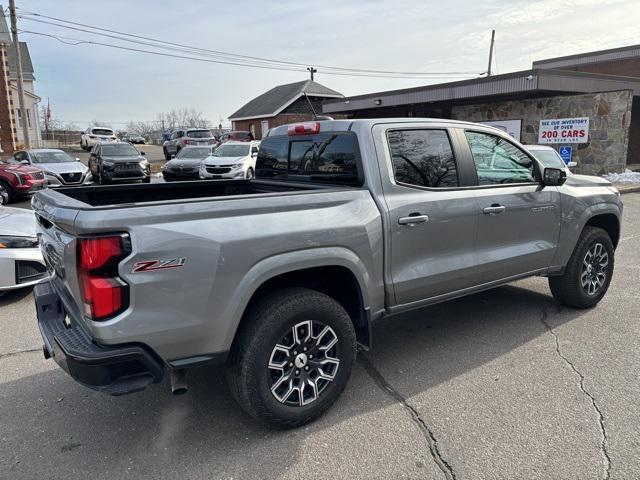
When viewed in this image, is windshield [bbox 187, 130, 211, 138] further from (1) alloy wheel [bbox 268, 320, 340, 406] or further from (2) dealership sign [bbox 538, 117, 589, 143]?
(1) alloy wheel [bbox 268, 320, 340, 406]

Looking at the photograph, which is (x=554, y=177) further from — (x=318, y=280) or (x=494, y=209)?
(x=318, y=280)

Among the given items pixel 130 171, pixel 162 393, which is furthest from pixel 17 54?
pixel 162 393

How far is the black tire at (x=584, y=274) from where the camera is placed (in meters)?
4.74

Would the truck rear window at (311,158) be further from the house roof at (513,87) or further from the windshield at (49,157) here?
the windshield at (49,157)

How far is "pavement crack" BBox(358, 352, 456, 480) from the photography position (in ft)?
8.64

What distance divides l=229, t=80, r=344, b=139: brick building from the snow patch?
22270mm

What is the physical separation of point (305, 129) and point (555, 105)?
15.9m

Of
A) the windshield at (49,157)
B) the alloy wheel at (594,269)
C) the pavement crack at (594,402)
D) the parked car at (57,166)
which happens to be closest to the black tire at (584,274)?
the alloy wheel at (594,269)

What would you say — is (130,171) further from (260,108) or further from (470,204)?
(260,108)

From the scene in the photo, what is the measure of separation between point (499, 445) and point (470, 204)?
5.82 ft

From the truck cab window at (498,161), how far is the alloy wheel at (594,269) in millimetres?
1202

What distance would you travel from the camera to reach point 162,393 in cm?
348

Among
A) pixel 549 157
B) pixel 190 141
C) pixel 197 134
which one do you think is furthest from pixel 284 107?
pixel 549 157

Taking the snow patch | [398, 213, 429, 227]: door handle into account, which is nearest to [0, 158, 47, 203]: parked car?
[398, 213, 429, 227]: door handle
